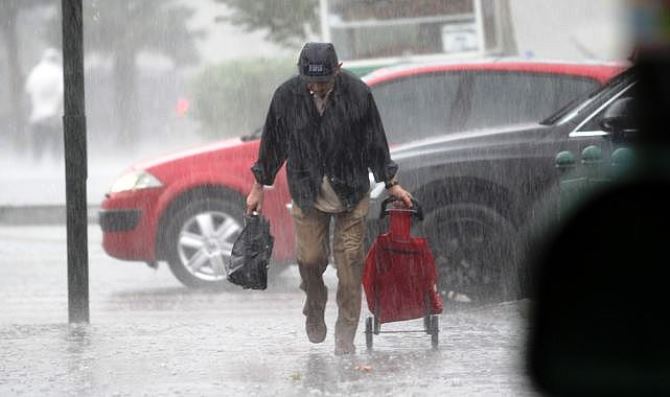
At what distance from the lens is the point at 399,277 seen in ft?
28.8

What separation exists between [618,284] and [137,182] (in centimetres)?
775

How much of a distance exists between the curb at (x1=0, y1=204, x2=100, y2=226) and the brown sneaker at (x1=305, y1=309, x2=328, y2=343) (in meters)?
10.8

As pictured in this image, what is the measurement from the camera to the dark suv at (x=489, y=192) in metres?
10.4

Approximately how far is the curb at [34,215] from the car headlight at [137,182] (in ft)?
23.0

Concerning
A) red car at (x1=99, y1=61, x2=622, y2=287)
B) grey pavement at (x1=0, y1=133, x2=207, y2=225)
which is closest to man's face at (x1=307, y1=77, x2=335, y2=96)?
red car at (x1=99, y1=61, x2=622, y2=287)

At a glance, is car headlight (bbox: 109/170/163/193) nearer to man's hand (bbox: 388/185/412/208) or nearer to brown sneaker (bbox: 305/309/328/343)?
brown sneaker (bbox: 305/309/328/343)

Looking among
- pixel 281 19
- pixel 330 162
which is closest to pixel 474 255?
pixel 330 162

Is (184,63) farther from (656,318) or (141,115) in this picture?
(656,318)

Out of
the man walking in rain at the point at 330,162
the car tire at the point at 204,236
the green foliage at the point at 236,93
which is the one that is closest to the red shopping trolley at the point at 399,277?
the man walking in rain at the point at 330,162

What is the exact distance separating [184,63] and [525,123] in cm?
2296

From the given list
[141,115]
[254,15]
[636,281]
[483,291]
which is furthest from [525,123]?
[141,115]

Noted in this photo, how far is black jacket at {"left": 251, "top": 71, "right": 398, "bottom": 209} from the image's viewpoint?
→ 8.52 m

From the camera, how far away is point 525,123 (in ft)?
37.3

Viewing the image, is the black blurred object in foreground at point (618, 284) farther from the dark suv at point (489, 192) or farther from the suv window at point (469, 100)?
the suv window at point (469, 100)
